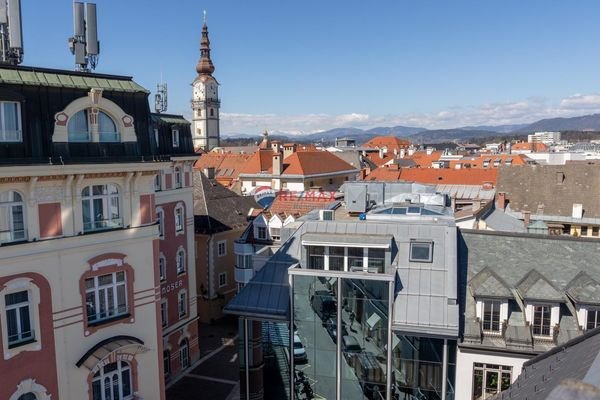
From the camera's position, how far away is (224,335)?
38.5m

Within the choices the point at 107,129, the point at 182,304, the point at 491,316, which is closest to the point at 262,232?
the point at 182,304

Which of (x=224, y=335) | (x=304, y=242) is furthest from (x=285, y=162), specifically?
(x=304, y=242)

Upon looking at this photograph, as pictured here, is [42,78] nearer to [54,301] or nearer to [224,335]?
[54,301]

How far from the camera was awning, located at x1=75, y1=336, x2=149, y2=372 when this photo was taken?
57.4ft

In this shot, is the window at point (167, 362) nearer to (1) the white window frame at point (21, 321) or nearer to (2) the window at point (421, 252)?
(1) the white window frame at point (21, 321)

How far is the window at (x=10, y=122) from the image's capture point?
15.4 m

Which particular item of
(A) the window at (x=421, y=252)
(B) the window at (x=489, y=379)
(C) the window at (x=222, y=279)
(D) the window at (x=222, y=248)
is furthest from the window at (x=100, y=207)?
(C) the window at (x=222, y=279)

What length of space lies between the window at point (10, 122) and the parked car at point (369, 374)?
597 inches

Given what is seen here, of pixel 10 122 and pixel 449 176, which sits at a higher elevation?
pixel 10 122

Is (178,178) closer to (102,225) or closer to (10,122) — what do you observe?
(102,225)

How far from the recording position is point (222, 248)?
4150 centimetres

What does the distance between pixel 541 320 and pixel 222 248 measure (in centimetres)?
2733

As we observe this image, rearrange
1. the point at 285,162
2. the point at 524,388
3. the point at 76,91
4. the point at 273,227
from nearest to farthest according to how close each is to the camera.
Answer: the point at 524,388, the point at 76,91, the point at 273,227, the point at 285,162

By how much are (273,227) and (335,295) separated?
46.7 ft
